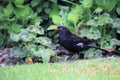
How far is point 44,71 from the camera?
595cm

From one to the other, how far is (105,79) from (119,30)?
7.81ft

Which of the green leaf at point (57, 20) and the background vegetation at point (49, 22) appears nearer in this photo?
the background vegetation at point (49, 22)

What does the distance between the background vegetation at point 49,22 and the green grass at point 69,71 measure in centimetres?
79

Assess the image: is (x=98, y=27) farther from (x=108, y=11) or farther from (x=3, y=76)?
(x=3, y=76)

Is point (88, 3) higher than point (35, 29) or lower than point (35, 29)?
higher

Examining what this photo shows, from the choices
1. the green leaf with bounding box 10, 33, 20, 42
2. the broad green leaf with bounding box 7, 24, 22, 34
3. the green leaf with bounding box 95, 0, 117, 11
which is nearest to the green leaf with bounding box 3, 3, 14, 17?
the broad green leaf with bounding box 7, 24, 22, 34

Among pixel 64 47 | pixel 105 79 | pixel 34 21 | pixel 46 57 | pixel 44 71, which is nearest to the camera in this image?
pixel 105 79

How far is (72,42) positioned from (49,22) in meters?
1.16

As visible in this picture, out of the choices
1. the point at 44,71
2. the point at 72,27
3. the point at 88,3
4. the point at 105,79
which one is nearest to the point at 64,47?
the point at 72,27

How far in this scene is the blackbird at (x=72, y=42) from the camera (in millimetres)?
7383

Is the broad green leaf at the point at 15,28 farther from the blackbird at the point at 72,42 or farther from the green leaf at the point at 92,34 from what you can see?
the green leaf at the point at 92,34

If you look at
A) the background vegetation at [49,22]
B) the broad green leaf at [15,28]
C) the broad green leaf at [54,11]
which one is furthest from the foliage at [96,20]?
the broad green leaf at [15,28]

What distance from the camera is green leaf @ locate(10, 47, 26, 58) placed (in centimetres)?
721

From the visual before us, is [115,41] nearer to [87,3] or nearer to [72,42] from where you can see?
[72,42]
